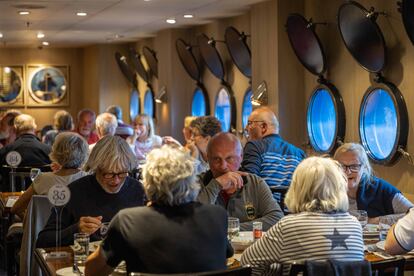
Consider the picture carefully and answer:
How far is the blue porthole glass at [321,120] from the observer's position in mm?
8094

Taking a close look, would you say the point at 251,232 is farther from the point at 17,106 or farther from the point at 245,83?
the point at 17,106

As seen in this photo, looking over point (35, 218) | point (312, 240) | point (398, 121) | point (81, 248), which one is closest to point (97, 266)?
point (81, 248)

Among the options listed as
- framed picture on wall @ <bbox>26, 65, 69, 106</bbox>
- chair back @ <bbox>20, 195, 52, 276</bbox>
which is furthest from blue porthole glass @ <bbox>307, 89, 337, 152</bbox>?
framed picture on wall @ <bbox>26, 65, 69, 106</bbox>

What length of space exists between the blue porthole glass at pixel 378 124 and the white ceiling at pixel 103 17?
2.29 metres

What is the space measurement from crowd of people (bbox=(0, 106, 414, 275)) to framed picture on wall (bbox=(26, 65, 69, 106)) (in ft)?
32.4

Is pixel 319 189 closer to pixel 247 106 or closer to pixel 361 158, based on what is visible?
pixel 361 158

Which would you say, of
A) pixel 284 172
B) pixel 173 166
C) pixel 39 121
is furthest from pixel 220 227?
pixel 39 121

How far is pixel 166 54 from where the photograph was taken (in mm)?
12242

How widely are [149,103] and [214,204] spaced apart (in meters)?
9.97

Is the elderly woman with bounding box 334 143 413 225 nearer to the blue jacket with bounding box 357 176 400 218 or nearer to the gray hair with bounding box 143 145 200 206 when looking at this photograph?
the blue jacket with bounding box 357 176 400 218

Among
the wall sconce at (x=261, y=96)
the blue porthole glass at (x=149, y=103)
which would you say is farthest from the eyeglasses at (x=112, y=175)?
the blue porthole glass at (x=149, y=103)

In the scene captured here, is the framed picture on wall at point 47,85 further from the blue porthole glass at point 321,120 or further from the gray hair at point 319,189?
the gray hair at point 319,189

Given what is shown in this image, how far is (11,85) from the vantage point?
611 inches

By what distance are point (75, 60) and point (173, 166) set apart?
43.8 feet
